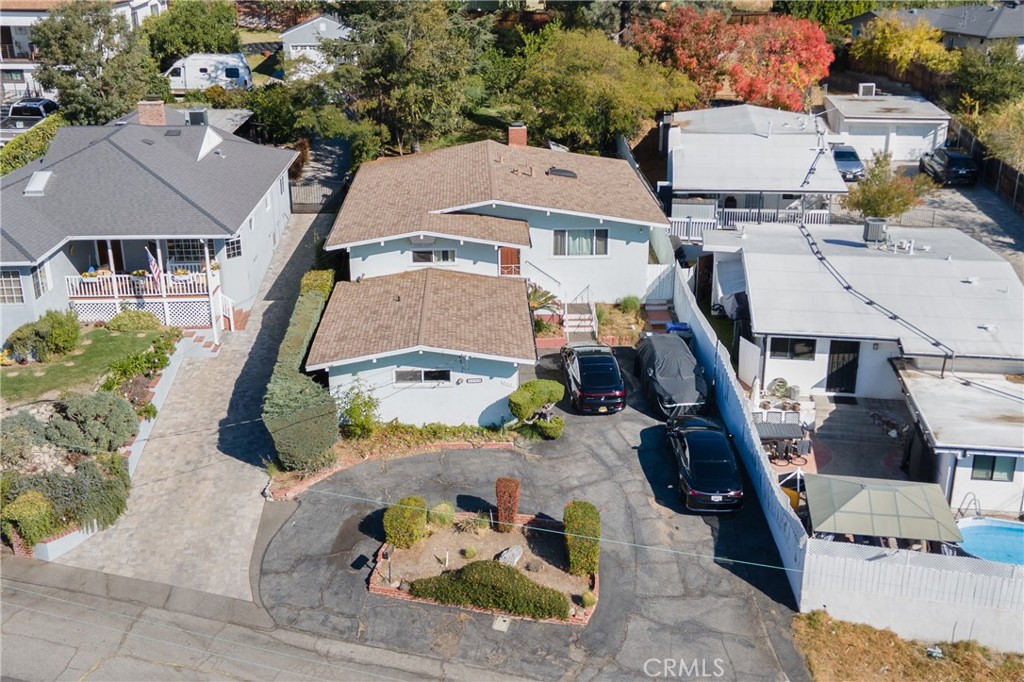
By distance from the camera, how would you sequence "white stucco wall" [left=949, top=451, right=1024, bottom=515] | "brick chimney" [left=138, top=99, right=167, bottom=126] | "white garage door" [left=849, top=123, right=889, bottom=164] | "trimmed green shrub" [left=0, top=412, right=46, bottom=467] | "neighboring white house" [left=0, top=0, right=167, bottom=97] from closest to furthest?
"trimmed green shrub" [left=0, top=412, right=46, bottom=467] → "white stucco wall" [left=949, top=451, right=1024, bottom=515] → "brick chimney" [left=138, top=99, right=167, bottom=126] → "white garage door" [left=849, top=123, right=889, bottom=164] → "neighboring white house" [left=0, top=0, right=167, bottom=97]

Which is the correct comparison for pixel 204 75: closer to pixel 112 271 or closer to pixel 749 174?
pixel 112 271

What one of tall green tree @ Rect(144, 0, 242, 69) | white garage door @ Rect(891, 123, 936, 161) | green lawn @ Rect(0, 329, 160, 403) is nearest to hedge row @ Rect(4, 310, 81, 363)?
green lawn @ Rect(0, 329, 160, 403)

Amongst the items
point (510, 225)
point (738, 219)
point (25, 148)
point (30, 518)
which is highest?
point (25, 148)

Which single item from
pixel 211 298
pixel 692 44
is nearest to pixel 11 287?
pixel 211 298

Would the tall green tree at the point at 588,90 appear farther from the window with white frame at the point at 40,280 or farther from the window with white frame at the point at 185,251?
the window with white frame at the point at 40,280

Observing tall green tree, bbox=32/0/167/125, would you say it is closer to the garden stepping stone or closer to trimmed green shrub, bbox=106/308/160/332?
trimmed green shrub, bbox=106/308/160/332
